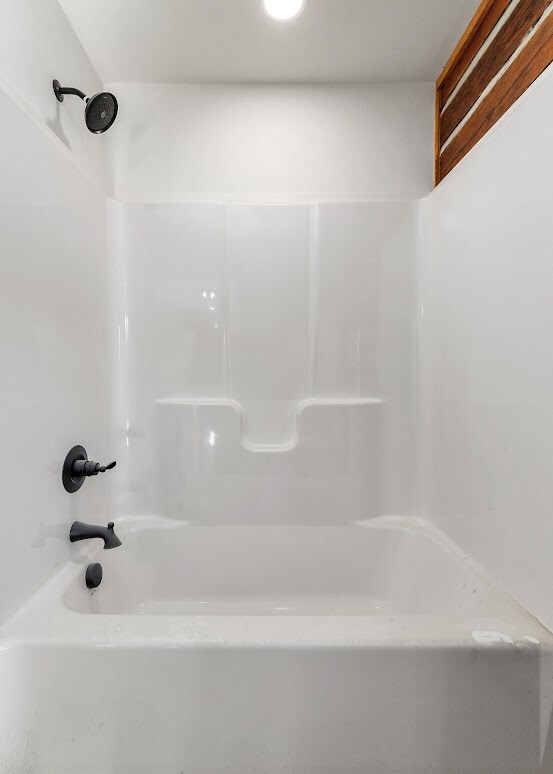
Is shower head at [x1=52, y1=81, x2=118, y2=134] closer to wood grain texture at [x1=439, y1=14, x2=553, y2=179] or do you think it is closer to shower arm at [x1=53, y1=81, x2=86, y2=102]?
shower arm at [x1=53, y1=81, x2=86, y2=102]

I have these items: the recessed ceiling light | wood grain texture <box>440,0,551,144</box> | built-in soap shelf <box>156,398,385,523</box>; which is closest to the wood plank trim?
wood grain texture <box>440,0,551,144</box>

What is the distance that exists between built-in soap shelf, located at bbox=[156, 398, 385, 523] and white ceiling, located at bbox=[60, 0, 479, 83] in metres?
1.25

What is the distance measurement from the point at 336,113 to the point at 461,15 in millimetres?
516

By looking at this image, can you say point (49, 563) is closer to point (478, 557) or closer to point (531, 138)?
point (478, 557)

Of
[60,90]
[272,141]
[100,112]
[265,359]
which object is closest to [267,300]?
[265,359]

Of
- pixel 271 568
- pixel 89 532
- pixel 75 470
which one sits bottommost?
pixel 271 568

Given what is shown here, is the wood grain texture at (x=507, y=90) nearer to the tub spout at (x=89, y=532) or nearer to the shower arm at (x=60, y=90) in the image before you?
the shower arm at (x=60, y=90)

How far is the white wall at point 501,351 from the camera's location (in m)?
1.01

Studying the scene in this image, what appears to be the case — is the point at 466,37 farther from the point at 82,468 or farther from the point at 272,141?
the point at 82,468

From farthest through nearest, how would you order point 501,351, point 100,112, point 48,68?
point 100,112
point 48,68
point 501,351

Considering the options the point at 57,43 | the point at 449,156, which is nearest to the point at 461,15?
the point at 449,156

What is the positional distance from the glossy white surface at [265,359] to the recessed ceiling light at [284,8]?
59 cm

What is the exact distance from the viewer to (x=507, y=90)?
1.26 meters

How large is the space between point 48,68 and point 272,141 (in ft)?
2.68
